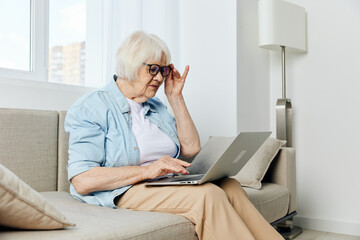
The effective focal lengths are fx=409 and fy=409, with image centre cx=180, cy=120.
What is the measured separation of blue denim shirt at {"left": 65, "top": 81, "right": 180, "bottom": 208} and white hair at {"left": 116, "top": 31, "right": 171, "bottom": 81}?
95 mm

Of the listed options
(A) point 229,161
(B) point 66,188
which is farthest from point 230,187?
(B) point 66,188

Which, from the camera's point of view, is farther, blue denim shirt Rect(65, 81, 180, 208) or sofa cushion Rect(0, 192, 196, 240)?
blue denim shirt Rect(65, 81, 180, 208)

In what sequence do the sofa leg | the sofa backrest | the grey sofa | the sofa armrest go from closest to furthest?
the grey sofa, the sofa backrest, the sofa armrest, the sofa leg

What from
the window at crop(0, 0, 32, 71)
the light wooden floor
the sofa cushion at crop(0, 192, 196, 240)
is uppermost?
the window at crop(0, 0, 32, 71)

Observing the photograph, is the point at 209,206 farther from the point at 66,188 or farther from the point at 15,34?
the point at 15,34

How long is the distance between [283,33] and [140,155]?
5.36ft

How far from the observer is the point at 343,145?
2869mm

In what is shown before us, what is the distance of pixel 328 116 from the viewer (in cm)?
294

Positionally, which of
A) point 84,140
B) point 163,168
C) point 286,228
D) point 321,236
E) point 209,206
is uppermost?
point 84,140

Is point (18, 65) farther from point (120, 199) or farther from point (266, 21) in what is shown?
point (266, 21)

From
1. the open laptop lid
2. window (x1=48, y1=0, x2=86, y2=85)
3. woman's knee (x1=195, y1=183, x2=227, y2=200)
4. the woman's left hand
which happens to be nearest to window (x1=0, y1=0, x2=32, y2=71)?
window (x1=48, y1=0, x2=86, y2=85)

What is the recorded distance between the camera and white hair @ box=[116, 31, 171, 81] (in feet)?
5.67

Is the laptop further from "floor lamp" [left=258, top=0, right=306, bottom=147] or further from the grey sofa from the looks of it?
"floor lamp" [left=258, top=0, right=306, bottom=147]

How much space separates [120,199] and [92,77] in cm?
117
